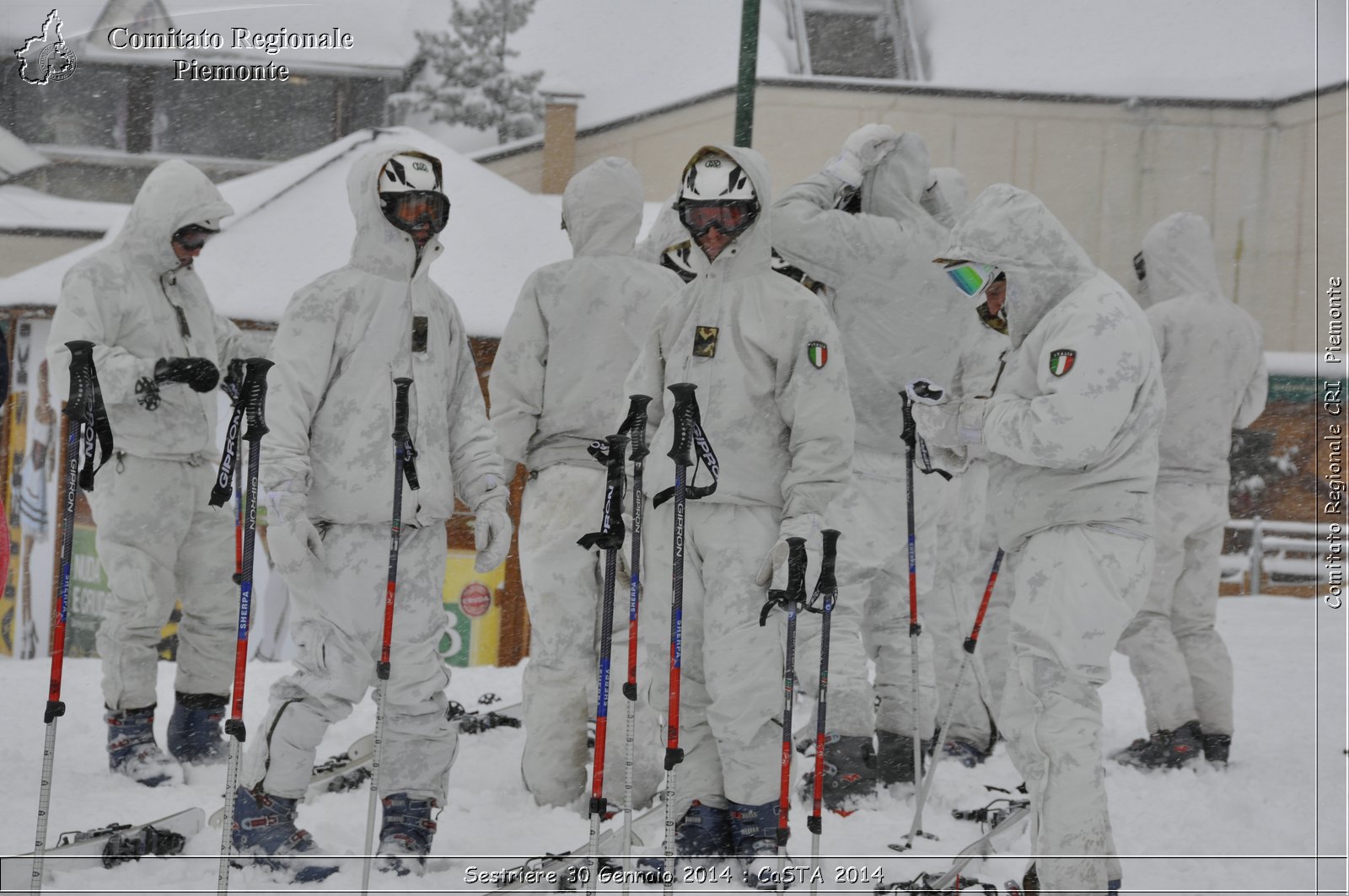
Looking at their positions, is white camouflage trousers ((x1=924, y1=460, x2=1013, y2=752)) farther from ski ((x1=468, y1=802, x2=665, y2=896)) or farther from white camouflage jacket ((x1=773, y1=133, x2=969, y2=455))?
ski ((x1=468, y1=802, x2=665, y2=896))

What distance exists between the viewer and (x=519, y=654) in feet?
26.4

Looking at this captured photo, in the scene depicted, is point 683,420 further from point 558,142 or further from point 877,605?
point 558,142

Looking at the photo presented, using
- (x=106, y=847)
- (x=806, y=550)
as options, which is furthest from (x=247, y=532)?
(x=806, y=550)

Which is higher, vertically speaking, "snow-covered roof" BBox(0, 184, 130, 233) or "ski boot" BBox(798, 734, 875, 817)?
"snow-covered roof" BBox(0, 184, 130, 233)

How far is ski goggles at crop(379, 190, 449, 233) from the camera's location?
376 centimetres

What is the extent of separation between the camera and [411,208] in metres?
3.77

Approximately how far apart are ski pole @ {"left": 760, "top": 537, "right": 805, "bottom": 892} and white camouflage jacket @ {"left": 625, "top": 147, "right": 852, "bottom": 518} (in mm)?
237

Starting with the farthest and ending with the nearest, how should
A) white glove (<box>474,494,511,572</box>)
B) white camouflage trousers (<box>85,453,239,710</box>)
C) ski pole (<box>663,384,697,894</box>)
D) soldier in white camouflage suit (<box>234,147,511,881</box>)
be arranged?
white camouflage trousers (<box>85,453,239,710</box>) → white glove (<box>474,494,511,572</box>) → soldier in white camouflage suit (<box>234,147,511,881</box>) → ski pole (<box>663,384,697,894</box>)

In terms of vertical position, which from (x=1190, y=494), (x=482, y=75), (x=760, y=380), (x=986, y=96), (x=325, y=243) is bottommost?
(x=1190, y=494)

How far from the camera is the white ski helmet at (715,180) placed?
3703 mm

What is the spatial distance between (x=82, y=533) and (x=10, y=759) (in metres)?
3.74

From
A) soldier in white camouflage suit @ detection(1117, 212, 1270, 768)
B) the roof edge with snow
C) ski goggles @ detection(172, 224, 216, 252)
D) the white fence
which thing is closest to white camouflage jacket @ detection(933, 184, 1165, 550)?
soldier in white camouflage suit @ detection(1117, 212, 1270, 768)

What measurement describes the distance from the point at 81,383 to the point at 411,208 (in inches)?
44.9

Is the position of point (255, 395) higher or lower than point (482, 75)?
lower
